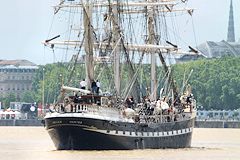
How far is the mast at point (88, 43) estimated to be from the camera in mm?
98688

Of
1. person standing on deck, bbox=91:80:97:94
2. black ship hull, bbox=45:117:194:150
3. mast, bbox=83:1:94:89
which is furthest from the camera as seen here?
mast, bbox=83:1:94:89

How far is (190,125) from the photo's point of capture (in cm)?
11788

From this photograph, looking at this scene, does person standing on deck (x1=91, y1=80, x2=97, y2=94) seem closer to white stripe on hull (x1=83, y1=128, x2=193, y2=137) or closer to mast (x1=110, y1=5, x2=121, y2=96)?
white stripe on hull (x1=83, y1=128, x2=193, y2=137)

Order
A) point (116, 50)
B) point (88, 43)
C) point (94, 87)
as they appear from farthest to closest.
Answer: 1. point (116, 50)
2. point (88, 43)
3. point (94, 87)

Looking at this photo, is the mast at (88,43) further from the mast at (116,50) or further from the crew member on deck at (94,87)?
the mast at (116,50)

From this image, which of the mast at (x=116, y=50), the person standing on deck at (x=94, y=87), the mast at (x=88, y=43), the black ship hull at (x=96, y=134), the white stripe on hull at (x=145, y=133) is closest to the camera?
the black ship hull at (x=96, y=134)

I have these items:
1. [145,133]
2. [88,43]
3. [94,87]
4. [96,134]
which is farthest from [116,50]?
[96,134]

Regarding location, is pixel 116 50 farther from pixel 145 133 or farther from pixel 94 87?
pixel 94 87

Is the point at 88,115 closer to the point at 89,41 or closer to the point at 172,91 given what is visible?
the point at 89,41

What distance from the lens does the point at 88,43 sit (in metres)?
99.6

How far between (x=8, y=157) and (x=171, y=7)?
166 feet

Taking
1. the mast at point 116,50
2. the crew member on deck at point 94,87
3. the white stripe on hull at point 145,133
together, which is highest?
the mast at point 116,50

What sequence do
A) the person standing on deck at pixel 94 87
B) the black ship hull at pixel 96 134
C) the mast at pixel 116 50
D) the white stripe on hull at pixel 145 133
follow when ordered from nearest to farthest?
the black ship hull at pixel 96 134 < the white stripe on hull at pixel 145 133 < the person standing on deck at pixel 94 87 < the mast at pixel 116 50

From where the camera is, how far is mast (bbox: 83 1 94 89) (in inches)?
3885
